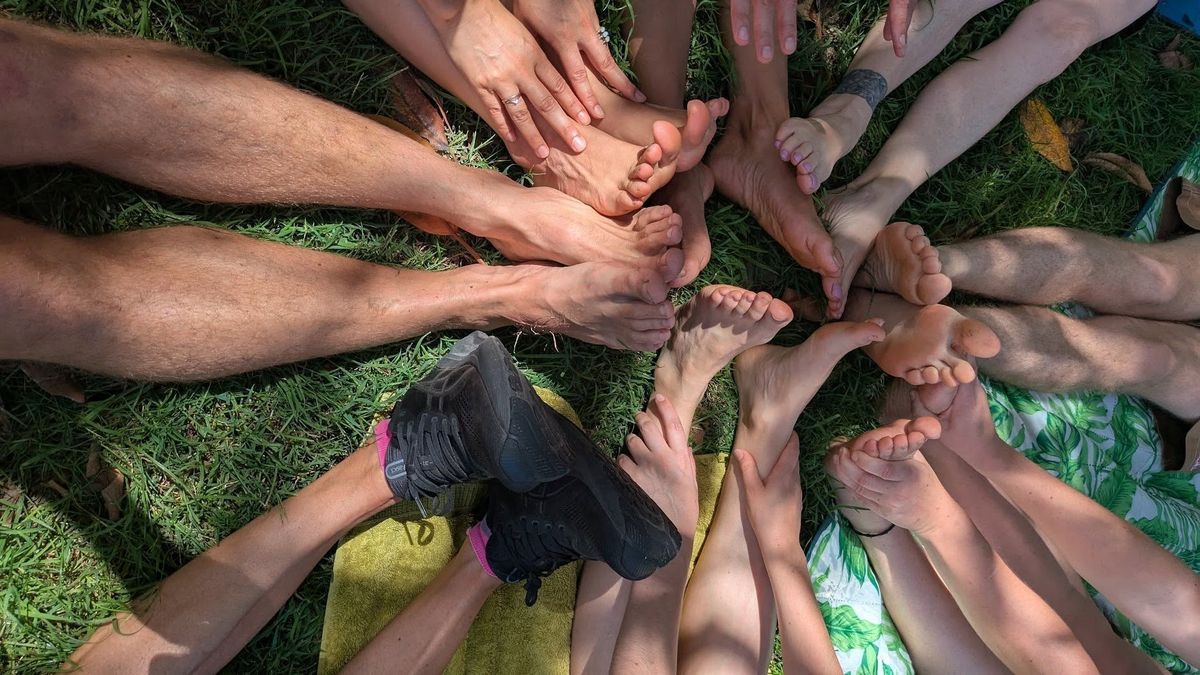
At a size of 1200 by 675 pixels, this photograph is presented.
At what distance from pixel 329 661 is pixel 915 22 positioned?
2.40 m

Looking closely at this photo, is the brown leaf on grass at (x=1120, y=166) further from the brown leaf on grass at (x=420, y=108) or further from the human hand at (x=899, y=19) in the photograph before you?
the brown leaf on grass at (x=420, y=108)

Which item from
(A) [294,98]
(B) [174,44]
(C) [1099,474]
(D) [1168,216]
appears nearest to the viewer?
(A) [294,98]

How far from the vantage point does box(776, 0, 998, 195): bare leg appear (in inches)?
80.3

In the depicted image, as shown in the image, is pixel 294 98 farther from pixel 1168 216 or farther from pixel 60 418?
pixel 1168 216

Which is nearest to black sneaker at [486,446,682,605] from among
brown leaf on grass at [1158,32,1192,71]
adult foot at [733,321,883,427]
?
adult foot at [733,321,883,427]

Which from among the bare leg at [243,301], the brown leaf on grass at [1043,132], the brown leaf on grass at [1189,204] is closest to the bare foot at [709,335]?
the bare leg at [243,301]

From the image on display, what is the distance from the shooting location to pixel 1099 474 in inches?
87.0

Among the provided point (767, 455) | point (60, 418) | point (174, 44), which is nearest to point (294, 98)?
point (174, 44)

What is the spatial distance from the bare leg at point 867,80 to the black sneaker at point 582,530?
93 cm

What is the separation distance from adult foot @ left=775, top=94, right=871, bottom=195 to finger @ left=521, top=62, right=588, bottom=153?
1.72ft

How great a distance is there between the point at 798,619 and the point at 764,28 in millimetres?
1481

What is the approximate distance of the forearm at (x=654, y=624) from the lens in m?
2.03

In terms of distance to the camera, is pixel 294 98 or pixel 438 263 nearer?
pixel 294 98

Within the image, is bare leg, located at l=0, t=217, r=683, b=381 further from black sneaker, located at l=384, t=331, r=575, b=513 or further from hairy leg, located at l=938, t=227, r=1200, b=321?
hairy leg, located at l=938, t=227, r=1200, b=321
